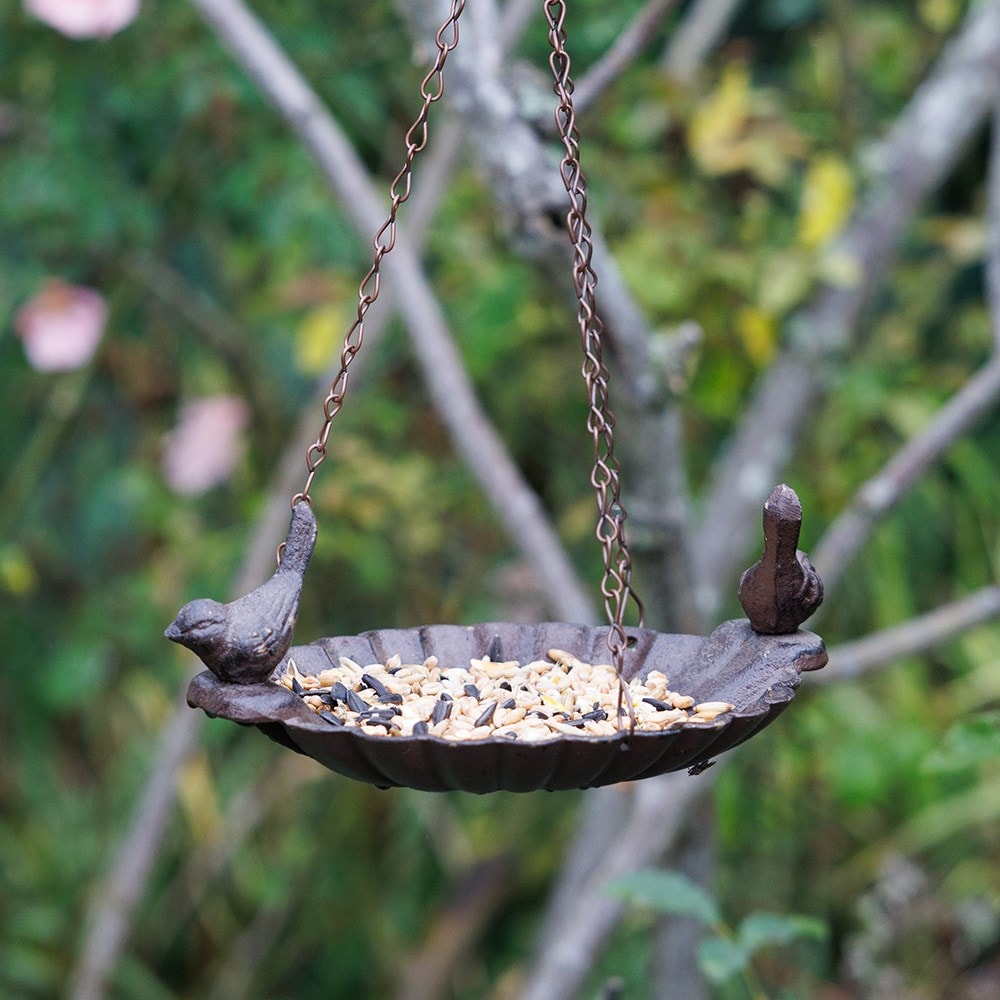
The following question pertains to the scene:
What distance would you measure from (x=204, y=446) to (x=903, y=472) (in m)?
1.47

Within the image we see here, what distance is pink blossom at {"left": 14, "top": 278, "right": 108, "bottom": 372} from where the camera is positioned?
268 cm

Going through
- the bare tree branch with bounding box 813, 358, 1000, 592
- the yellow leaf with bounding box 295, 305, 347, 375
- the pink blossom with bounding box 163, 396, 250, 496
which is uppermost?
the yellow leaf with bounding box 295, 305, 347, 375

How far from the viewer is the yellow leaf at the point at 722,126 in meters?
2.53

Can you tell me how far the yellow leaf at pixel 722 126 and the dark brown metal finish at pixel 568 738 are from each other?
1490 millimetres

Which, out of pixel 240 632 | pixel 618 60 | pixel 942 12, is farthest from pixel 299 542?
pixel 942 12

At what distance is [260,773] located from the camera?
3.37 m

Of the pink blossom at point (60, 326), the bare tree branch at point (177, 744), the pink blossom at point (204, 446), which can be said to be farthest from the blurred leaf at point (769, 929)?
the pink blossom at point (60, 326)

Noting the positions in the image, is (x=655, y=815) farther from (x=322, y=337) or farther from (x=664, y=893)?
(x=322, y=337)

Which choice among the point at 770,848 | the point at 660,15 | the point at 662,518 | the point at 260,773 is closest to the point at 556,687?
the point at 662,518

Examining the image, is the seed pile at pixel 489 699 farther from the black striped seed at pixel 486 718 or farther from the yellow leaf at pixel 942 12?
the yellow leaf at pixel 942 12

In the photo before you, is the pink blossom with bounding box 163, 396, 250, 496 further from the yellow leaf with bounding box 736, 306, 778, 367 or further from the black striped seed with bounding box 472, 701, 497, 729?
the black striped seed with bounding box 472, 701, 497, 729

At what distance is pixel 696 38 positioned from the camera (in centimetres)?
278

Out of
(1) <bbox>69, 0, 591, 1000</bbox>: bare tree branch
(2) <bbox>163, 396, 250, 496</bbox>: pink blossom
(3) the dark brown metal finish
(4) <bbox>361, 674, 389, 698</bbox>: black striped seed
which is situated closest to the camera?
(3) the dark brown metal finish

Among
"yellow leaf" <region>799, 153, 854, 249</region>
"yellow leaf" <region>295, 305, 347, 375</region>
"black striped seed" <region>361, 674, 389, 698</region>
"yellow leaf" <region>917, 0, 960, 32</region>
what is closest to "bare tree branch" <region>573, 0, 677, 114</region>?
"yellow leaf" <region>799, 153, 854, 249</region>
